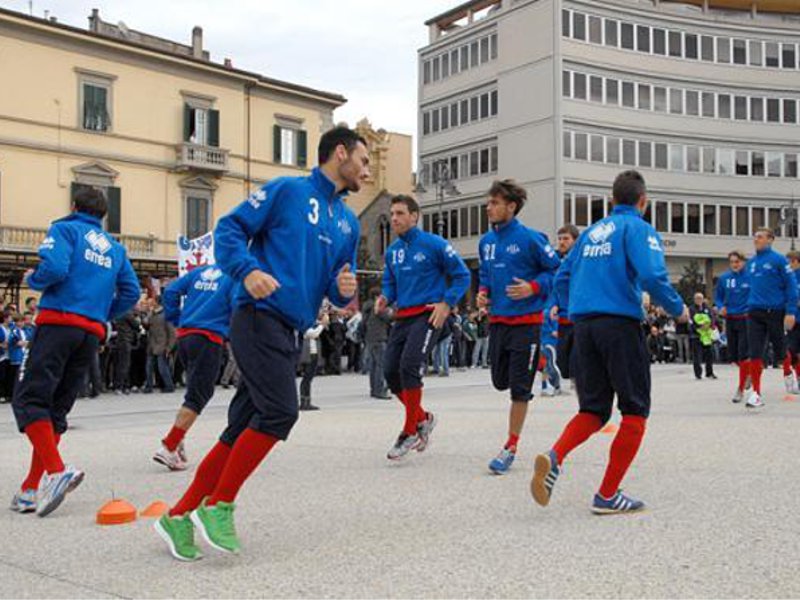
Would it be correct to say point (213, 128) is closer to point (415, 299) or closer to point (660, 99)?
point (660, 99)

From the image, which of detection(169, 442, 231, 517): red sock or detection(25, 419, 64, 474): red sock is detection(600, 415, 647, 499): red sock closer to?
detection(169, 442, 231, 517): red sock

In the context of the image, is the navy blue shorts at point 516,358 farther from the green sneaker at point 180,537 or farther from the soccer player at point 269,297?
the green sneaker at point 180,537

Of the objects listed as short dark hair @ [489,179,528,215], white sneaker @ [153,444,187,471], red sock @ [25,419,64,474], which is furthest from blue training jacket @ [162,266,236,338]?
short dark hair @ [489,179,528,215]

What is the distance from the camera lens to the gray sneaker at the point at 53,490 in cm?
577

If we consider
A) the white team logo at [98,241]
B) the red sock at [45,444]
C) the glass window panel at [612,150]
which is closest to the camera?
the red sock at [45,444]

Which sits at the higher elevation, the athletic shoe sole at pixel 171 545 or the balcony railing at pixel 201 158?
the balcony railing at pixel 201 158

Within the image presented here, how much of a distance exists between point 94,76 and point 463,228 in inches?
988

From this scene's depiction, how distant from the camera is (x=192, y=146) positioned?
41688 mm

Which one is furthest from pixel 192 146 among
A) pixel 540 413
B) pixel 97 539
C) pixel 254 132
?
pixel 97 539

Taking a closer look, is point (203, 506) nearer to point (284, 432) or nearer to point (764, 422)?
point (284, 432)

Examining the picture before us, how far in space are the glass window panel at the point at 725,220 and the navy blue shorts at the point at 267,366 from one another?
54.9 meters

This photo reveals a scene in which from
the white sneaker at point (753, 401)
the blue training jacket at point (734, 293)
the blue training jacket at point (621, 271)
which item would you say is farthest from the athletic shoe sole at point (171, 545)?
the blue training jacket at point (734, 293)

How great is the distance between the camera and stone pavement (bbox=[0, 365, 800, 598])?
4.03 meters

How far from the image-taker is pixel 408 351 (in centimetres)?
809
